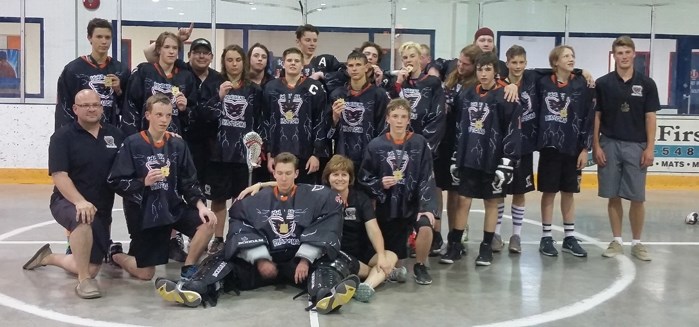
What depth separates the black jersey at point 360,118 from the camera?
5.45 m

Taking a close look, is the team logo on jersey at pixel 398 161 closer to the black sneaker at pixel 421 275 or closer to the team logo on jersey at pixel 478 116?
the black sneaker at pixel 421 275

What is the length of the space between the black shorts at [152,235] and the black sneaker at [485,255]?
6.50 ft

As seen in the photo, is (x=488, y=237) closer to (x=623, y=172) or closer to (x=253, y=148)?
(x=623, y=172)

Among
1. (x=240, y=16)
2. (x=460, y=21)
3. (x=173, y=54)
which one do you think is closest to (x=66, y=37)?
(x=240, y=16)

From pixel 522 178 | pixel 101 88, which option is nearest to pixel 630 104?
pixel 522 178

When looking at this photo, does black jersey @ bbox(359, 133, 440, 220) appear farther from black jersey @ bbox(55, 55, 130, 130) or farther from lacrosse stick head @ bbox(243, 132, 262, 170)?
black jersey @ bbox(55, 55, 130, 130)

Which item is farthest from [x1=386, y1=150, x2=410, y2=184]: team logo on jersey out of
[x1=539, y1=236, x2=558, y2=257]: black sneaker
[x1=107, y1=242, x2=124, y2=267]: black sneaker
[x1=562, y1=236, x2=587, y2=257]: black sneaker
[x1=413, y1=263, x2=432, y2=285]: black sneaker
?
[x1=107, y1=242, x2=124, y2=267]: black sneaker

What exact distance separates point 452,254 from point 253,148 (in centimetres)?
162

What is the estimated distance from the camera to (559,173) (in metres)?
5.88

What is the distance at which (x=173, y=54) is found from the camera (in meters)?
5.48

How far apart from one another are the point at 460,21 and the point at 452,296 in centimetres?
711

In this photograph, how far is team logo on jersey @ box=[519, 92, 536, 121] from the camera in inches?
231

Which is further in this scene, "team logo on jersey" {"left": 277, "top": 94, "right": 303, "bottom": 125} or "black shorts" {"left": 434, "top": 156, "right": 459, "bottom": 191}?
"black shorts" {"left": 434, "top": 156, "right": 459, "bottom": 191}

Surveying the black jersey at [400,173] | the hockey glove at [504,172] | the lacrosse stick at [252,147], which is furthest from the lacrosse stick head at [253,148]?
the hockey glove at [504,172]
